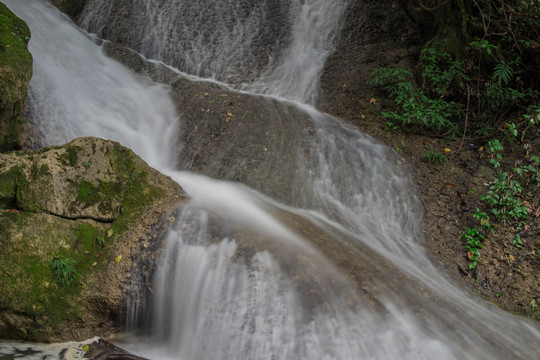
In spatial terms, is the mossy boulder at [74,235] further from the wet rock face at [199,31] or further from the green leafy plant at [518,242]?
the wet rock face at [199,31]

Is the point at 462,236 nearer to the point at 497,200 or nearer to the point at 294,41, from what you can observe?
the point at 497,200

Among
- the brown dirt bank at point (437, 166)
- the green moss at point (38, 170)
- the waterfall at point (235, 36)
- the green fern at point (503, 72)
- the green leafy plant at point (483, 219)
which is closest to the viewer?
the green moss at point (38, 170)

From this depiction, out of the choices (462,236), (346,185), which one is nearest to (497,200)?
(462,236)

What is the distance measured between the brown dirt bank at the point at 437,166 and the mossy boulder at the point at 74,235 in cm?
370

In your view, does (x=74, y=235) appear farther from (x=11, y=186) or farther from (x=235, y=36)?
(x=235, y=36)

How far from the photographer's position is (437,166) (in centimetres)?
624

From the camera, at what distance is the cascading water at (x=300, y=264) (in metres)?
3.61

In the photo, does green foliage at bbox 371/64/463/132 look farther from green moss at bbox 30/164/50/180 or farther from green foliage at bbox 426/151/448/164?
green moss at bbox 30/164/50/180

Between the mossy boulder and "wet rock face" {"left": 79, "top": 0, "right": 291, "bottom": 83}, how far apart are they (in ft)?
15.0

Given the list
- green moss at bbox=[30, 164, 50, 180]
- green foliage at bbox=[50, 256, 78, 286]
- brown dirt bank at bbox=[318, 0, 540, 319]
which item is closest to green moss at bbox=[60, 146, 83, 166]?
green moss at bbox=[30, 164, 50, 180]

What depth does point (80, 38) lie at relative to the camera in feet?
27.5

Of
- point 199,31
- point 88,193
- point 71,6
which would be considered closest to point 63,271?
point 88,193

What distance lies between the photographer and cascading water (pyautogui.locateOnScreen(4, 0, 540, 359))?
3.61m

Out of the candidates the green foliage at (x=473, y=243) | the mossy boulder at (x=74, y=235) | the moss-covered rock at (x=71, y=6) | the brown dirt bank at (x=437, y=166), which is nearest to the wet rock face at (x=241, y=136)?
the brown dirt bank at (x=437, y=166)
